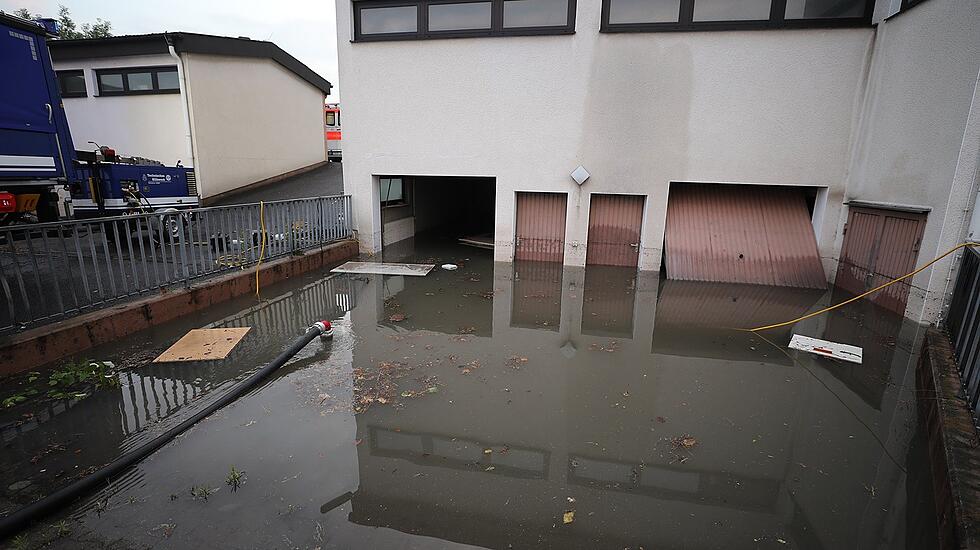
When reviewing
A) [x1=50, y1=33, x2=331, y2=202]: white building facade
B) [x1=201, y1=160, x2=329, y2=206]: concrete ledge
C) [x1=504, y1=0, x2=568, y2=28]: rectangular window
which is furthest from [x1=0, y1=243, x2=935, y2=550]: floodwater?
[x1=50, y1=33, x2=331, y2=202]: white building facade

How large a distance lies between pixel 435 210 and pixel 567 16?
7.68 meters

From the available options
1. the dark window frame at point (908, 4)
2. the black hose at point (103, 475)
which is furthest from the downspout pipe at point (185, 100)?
the dark window frame at point (908, 4)

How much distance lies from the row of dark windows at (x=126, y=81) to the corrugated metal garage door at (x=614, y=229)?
12911 millimetres

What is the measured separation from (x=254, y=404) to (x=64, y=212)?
29.1 ft

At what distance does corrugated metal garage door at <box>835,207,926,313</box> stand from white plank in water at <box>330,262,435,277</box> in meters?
7.69

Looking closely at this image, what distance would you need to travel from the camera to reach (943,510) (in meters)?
2.59

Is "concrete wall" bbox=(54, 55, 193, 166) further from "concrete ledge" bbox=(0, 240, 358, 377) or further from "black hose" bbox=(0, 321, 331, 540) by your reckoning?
"black hose" bbox=(0, 321, 331, 540)

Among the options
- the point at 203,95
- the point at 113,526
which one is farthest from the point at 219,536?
the point at 203,95

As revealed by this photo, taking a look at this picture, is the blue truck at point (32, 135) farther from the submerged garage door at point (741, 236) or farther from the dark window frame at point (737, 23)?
the submerged garage door at point (741, 236)

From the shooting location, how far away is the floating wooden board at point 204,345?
187 inches

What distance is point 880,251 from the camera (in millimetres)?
7137

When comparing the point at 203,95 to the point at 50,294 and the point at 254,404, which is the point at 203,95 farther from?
the point at 254,404

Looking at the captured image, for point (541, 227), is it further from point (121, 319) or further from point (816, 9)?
point (121, 319)

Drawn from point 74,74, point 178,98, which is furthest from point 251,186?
point 74,74
